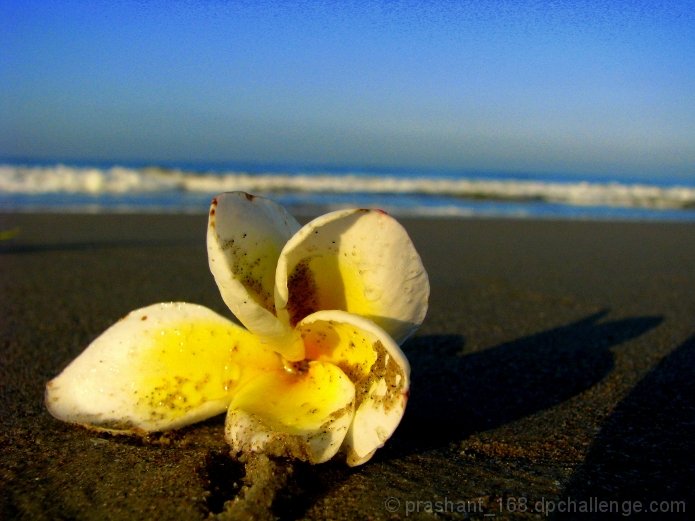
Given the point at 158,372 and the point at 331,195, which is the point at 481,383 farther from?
the point at 331,195

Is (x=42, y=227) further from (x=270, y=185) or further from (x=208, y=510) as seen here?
(x=270, y=185)

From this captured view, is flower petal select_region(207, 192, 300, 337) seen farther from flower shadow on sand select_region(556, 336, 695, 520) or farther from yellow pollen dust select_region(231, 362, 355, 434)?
flower shadow on sand select_region(556, 336, 695, 520)

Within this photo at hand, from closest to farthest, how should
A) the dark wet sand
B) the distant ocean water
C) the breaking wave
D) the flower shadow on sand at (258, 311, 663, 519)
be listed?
the dark wet sand
the flower shadow on sand at (258, 311, 663, 519)
the distant ocean water
the breaking wave

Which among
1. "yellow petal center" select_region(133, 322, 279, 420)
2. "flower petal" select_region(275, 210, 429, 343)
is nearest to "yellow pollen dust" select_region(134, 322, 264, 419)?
"yellow petal center" select_region(133, 322, 279, 420)

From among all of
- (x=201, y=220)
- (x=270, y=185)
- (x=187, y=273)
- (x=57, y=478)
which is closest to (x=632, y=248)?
(x=187, y=273)

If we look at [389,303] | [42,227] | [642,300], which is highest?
[389,303]

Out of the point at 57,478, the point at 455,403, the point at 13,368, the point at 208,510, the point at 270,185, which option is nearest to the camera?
the point at 208,510
